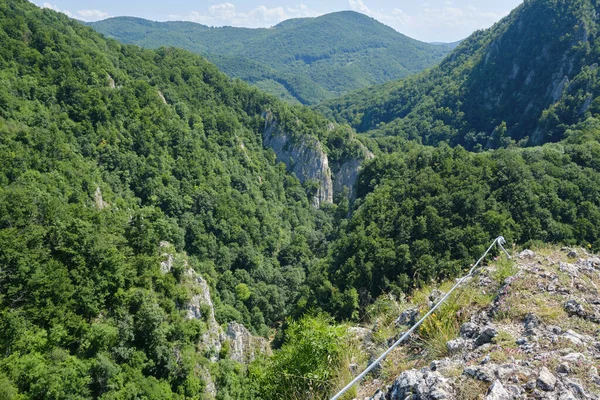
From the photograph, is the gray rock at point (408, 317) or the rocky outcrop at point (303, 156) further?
the rocky outcrop at point (303, 156)

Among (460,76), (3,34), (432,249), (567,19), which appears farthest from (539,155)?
(460,76)

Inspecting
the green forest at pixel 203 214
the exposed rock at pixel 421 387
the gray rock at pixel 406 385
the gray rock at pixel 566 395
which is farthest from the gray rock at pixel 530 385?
the green forest at pixel 203 214

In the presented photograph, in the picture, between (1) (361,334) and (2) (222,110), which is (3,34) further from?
(1) (361,334)

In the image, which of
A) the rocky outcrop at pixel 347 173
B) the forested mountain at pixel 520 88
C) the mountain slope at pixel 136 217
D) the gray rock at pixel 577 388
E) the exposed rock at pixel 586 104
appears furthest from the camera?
the rocky outcrop at pixel 347 173

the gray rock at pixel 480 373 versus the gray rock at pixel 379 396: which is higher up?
the gray rock at pixel 480 373

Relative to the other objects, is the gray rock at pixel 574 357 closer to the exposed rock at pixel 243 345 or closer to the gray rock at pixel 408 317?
the gray rock at pixel 408 317

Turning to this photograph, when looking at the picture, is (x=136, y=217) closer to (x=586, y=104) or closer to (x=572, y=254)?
(x=572, y=254)

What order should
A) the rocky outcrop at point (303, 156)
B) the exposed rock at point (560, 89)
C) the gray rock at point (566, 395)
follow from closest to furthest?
the gray rock at point (566, 395) → the rocky outcrop at point (303, 156) → the exposed rock at point (560, 89)

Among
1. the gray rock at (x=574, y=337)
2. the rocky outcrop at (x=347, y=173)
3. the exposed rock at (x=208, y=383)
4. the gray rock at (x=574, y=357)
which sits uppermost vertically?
the gray rock at (x=574, y=357)
